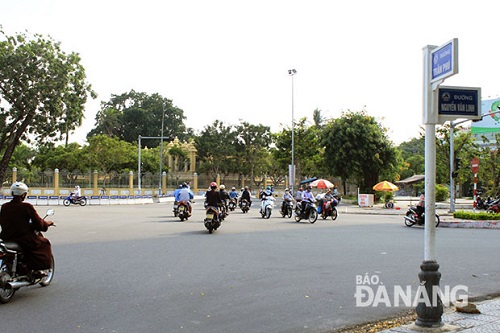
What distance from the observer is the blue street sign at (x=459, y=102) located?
5.38 metres

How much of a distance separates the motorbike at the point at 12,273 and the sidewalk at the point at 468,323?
15.3ft

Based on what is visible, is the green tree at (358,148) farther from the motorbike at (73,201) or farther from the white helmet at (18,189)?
the white helmet at (18,189)

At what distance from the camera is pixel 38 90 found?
37.9 m

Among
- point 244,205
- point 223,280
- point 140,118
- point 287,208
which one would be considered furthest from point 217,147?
point 223,280

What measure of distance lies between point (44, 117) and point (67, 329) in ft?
121

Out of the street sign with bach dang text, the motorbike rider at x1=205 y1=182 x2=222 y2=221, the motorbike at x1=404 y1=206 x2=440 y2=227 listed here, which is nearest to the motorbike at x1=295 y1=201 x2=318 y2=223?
the motorbike at x1=404 y1=206 x2=440 y2=227

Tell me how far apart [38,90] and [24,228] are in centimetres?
3437

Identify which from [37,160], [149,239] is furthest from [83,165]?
[149,239]

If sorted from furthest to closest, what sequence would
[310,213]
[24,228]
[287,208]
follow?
[287,208] → [310,213] → [24,228]

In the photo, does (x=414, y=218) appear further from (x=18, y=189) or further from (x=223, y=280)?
(x=18, y=189)

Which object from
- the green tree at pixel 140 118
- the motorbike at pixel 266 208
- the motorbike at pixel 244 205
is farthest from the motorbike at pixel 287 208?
the green tree at pixel 140 118

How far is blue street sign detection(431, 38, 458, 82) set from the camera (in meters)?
5.04

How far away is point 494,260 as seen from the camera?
10.3 metres

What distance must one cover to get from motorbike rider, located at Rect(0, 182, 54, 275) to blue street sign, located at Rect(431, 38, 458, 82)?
543cm
